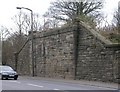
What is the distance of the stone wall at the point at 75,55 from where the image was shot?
30281 millimetres

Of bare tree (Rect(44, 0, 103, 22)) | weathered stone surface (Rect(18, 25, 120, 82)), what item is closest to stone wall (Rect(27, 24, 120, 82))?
weathered stone surface (Rect(18, 25, 120, 82))

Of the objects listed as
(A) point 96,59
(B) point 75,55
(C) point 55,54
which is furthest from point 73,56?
(C) point 55,54

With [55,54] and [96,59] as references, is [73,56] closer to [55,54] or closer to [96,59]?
[96,59]

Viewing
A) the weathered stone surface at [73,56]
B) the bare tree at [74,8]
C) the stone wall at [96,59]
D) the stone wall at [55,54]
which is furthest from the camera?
the bare tree at [74,8]

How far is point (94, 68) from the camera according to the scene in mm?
32062

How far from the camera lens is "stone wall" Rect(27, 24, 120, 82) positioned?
99.3 feet

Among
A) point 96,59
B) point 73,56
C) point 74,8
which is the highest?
point 74,8

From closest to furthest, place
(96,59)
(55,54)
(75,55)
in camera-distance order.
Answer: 1. (96,59)
2. (75,55)
3. (55,54)

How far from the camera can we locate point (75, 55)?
3484 centimetres

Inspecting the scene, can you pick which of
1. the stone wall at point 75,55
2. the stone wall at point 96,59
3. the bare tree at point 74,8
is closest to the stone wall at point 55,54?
the stone wall at point 75,55

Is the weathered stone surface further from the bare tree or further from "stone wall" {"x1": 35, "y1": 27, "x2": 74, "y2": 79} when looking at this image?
the bare tree

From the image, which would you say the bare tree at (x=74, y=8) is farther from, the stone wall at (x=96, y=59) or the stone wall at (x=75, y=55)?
the stone wall at (x=96, y=59)

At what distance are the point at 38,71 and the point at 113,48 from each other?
48.6 ft

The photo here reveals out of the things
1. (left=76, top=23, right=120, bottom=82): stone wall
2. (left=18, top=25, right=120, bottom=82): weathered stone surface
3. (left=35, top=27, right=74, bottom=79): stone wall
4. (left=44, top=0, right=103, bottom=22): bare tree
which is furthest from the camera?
(left=44, top=0, right=103, bottom=22): bare tree
